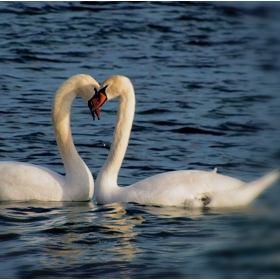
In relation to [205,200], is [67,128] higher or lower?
higher

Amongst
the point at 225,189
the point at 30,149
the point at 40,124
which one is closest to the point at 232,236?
the point at 225,189

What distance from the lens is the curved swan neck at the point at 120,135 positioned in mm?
7277

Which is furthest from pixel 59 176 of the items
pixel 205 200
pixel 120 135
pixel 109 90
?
pixel 205 200

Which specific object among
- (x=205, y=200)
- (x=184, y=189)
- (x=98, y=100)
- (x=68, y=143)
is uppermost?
(x=98, y=100)

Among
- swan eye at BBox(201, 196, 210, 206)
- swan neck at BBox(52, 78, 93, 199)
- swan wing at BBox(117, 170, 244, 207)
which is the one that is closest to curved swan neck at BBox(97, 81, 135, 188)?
swan neck at BBox(52, 78, 93, 199)

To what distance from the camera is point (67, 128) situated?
7637 mm

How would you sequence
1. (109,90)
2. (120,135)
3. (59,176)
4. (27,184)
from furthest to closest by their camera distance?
1. (120,135)
2. (59,176)
3. (109,90)
4. (27,184)

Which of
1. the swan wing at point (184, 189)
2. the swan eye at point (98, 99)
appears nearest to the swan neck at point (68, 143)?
the swan eye at point (98, 99)

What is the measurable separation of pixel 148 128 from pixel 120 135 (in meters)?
3.49

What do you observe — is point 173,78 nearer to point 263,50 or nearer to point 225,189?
point 225,189

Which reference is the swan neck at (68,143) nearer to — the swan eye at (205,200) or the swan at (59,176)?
the swan at (59,176)

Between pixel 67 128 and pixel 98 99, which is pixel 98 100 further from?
pixel 67 128

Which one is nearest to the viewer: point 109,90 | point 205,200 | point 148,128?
point 205,200

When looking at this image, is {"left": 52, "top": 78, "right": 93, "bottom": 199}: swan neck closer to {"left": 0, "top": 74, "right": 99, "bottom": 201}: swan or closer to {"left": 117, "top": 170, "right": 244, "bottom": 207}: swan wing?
{"left": 0, "top": 74, "right": 99, "bottom": 201}: swan
